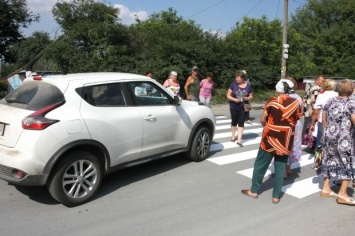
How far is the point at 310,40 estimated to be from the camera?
42156 mm

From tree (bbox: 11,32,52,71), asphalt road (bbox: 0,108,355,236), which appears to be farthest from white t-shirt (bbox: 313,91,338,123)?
tree (bbox: 11,32,52,71)

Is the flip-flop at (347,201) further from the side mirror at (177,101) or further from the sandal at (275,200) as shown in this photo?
the side mirror at (177,101)

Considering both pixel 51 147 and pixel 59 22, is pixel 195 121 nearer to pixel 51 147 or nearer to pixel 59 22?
pixel 51 147

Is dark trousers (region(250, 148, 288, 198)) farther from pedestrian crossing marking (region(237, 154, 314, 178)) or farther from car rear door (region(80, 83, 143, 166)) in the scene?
car rear door (region(80, 83, 143, 166))

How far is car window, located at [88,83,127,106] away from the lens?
4.85 m

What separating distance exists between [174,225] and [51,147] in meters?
1.74

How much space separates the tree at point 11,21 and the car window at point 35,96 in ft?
61.6

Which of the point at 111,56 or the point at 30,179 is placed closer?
the point at 30,179

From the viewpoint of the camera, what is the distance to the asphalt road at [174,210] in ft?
13.3

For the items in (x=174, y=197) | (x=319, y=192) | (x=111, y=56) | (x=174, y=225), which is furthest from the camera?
(x=111, y=56)

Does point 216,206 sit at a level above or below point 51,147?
below

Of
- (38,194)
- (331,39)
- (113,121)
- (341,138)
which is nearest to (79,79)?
(113,121)

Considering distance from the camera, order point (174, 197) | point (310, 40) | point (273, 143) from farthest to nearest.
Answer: point (310, 40) → point (174, 197) → point (273, 143)

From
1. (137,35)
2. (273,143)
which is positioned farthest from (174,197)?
(137,35)
